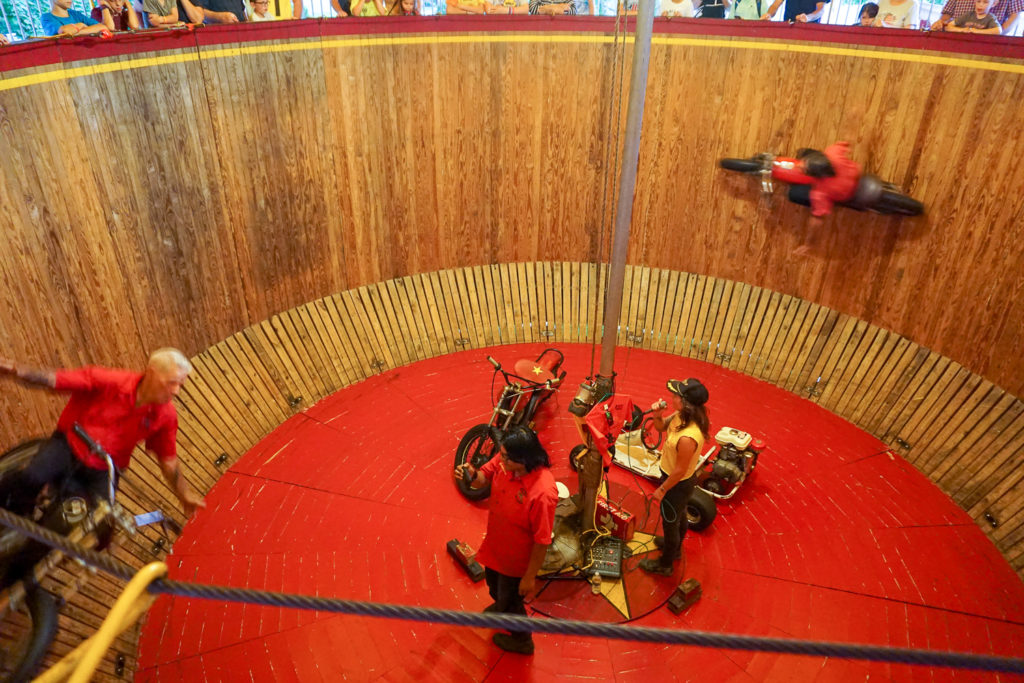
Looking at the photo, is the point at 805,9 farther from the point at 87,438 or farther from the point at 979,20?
the point at 87,438

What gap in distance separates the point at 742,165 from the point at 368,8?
4050 mm

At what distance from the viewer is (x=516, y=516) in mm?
3479

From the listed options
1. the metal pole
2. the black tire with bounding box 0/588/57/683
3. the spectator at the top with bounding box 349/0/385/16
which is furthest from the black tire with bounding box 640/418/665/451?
the spectator at the top with bounding box 349/0/385/16

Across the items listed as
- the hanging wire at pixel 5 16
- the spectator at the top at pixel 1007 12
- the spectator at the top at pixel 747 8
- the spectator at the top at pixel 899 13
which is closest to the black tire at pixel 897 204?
the spectator at the top at pixel 1007 12

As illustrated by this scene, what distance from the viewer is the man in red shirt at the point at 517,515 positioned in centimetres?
330

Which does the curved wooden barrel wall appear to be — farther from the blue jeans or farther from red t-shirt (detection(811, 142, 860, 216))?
the blue jeans

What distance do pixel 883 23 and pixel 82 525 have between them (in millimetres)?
7243

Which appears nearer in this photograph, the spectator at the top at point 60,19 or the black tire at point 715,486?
the spectator at the top at point 60,19

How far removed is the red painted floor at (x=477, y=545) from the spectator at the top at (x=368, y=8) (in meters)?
3.86

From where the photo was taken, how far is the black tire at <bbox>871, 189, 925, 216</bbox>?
226 inches

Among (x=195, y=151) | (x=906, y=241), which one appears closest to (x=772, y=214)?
(x=906, y=241)

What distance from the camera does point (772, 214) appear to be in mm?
6734

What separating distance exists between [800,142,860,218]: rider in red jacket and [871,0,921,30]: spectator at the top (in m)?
1.30

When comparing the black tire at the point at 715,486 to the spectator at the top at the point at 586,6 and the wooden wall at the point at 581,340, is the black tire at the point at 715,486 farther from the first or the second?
the spectator at the top at the point at 586,6
